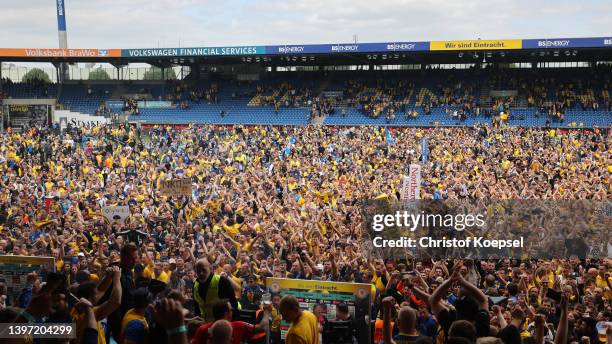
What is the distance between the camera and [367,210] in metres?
14.8

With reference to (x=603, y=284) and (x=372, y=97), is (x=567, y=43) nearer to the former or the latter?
(x=372, y=97)

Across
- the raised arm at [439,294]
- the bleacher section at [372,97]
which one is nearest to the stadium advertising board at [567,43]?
the bleacher section at [372,97]

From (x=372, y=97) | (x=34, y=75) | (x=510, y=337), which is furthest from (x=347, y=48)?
(x=510, y=337)

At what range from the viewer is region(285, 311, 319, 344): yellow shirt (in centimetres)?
536

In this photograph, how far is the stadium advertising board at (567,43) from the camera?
3553cm

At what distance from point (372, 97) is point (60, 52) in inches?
743

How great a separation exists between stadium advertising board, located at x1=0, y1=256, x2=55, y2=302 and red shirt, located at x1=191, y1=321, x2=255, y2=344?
3982 millimetres

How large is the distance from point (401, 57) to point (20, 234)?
31.5 m

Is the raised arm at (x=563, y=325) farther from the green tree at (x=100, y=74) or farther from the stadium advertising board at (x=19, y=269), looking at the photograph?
the green tree at (x=100, y=74)

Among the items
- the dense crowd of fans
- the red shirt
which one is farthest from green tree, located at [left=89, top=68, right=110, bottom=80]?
the red shirt

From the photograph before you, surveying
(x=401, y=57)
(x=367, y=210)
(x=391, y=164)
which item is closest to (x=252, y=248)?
(x=367, y=210)

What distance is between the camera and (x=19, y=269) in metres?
8.44

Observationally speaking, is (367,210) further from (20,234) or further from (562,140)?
(562,140)

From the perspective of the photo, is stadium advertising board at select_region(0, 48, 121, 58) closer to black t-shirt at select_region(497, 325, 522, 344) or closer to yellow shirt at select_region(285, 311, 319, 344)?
yellow shirt at select_region(285, 311, 319, 344)
